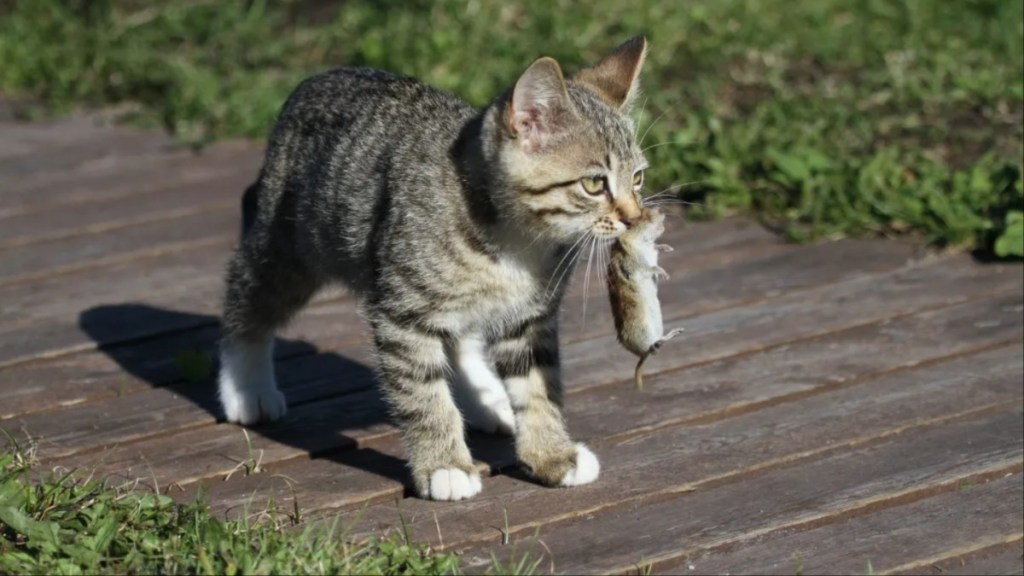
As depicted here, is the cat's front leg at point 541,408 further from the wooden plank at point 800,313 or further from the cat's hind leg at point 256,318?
the cat's hind leg at point 256,318

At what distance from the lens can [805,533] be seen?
375cm

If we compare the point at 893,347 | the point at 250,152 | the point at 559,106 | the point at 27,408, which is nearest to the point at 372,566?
the point at 559,106

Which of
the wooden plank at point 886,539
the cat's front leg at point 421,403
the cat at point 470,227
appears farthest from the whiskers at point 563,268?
the wooden plank at point 886,539

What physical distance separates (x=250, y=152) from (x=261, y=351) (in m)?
2.64

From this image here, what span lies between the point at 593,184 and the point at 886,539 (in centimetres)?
112

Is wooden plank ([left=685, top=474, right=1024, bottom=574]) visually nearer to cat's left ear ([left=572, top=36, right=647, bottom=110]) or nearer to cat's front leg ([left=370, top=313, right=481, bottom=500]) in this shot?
cat's front leg ([left=370, top=313, right=481, bottom=500])

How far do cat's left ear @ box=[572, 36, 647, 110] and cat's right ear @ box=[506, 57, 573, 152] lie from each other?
33 centimetres

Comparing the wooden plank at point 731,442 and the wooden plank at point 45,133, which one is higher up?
the wooden plank at point 45,133

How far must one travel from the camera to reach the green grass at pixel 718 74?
621cm

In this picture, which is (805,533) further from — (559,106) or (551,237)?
(559,106)

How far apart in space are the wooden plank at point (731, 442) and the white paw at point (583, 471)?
0.08ft

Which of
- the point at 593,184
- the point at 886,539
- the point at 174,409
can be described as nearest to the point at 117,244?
the point at 174,409

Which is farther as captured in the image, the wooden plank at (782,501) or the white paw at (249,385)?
the white paw at (249,385)

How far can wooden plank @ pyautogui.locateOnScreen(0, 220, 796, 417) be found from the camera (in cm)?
476
